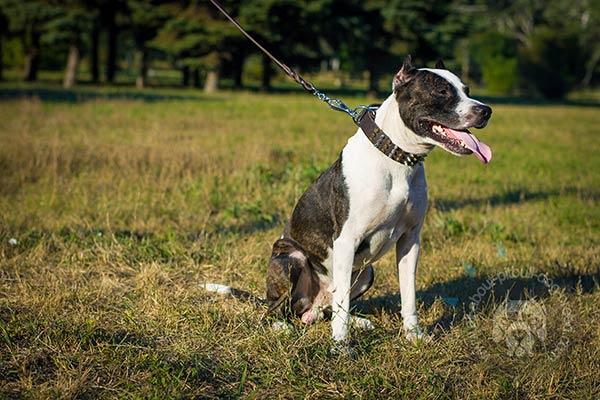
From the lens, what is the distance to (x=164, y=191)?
289 inches

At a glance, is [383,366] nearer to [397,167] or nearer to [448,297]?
[397,167]

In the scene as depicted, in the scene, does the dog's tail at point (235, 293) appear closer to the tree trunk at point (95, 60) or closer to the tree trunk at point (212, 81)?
the tree trunk at point (212, 81)

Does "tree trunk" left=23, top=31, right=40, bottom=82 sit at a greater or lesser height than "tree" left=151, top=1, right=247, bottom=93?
lesser

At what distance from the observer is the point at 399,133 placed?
3.46 metres

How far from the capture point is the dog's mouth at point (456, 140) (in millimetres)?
3320

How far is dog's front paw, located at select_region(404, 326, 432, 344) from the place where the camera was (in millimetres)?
3604

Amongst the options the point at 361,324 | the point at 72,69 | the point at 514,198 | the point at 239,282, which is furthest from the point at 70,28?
the point at 361,324

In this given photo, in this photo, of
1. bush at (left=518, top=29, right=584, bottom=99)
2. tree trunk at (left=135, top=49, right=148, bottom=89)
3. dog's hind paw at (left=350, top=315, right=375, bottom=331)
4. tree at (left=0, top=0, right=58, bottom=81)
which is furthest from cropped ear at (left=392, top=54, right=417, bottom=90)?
bush at (left=518, top=29, right=584, bottom=99)

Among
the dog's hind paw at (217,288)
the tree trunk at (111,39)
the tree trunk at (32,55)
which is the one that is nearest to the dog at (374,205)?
the dog's hind paw at (217,288)

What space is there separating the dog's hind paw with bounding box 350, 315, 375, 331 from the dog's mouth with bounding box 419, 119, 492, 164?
1.23m

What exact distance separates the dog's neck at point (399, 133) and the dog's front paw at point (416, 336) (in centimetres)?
109

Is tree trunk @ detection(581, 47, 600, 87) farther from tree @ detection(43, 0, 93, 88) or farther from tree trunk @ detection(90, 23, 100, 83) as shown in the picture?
tree @ detection(43, 0, 93, 88)

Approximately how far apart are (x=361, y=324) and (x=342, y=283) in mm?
468

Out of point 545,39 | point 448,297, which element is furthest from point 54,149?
point 545,39
